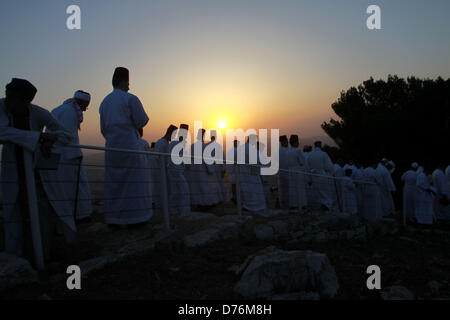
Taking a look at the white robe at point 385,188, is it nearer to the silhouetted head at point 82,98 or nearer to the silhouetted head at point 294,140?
the silhouetted head at point 294,140

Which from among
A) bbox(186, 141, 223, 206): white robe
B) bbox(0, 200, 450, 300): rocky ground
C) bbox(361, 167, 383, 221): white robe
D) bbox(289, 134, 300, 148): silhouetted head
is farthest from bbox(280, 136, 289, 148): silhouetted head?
bbox(0, 200, 450, 300): rocky ground

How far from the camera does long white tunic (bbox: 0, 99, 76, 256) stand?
3482 mm

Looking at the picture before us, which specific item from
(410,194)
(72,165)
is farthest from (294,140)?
(72,165)

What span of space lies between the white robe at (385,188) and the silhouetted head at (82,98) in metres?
10.6

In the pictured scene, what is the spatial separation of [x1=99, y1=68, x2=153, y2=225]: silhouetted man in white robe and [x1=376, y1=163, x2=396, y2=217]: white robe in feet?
34.0

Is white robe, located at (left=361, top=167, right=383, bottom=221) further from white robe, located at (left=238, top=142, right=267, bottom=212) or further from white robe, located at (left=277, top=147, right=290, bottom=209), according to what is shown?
white robe, located at (left=238, top=142, right=267, bottom=212)

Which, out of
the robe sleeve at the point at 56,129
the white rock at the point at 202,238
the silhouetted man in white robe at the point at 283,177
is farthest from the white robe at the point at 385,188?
the robe sleeve at the point at 56,129

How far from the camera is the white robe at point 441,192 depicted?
1452 centimetres

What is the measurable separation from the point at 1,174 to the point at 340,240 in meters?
5.51

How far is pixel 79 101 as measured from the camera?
6.04m

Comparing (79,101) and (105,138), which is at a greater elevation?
(79,101)
